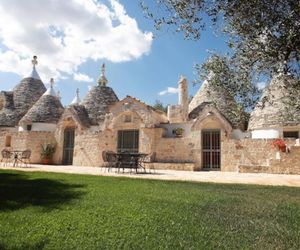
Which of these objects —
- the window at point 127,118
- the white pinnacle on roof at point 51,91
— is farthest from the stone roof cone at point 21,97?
the window at point 127,118

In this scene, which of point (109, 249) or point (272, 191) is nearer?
point (109, 249)

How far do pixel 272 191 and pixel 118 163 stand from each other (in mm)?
7896

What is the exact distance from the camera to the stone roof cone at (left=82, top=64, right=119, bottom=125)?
74.3 ft

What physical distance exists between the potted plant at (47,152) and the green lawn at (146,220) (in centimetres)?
1490

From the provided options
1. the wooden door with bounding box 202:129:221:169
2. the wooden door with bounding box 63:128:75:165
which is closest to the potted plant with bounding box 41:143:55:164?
the wooden door with bounding box 63:128:75:165

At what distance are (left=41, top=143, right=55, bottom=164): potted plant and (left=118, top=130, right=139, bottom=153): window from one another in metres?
5.44

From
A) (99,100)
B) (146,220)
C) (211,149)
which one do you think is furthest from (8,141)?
(146,220)

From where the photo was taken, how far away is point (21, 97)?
26.5 m

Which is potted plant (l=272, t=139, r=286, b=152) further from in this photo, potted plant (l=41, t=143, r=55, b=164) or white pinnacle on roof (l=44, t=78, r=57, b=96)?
white pinnacle on roof (l=44, t=78, r=57, b=96)

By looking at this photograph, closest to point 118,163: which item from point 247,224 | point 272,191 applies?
point 272,191

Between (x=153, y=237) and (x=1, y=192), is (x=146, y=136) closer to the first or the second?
(x=1, y=192)

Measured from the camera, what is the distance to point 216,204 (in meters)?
6.09

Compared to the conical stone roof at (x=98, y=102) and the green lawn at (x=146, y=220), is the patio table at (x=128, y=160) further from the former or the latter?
the conical stone roof at (x=98, y=102)

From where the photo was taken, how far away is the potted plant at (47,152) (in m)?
21.6
